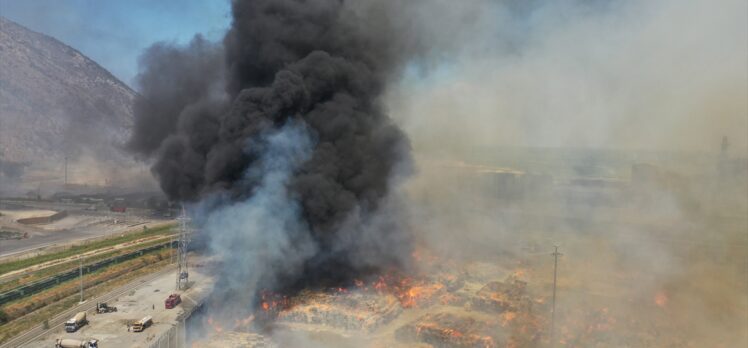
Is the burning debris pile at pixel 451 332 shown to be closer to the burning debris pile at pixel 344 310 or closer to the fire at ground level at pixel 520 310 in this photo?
the fire at ground level at pixel 520 310

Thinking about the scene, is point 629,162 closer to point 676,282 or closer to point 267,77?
point 676,282

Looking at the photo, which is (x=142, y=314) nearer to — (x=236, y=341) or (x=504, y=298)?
(x=236, y=341)

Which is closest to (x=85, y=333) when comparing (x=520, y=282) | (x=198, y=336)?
(x=198, y=336)

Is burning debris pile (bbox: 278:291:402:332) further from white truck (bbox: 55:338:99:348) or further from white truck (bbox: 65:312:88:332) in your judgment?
white truck (bbox: 65:312:88:332)

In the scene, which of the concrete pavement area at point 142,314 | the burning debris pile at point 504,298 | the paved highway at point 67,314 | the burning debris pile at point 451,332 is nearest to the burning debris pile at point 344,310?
the burning debris pile at point 451,332

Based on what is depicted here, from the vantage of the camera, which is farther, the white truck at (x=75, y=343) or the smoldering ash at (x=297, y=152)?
the smoldering ash at (x=297, y=152)

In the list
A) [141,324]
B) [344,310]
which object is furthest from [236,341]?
[141,324]
